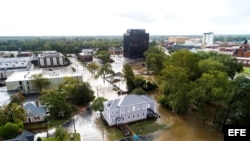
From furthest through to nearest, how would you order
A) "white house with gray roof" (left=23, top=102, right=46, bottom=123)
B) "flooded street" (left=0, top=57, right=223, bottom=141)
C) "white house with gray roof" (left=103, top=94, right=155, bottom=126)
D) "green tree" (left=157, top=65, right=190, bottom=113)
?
"white house with gray roof" (left=23, top=102, right=46, bottom=123)
"green tree" (left=157, top=65, right=190, bottom=113)
"white house with gray roof" (left=103, top=94, right=155, bottom=126)
"flooded street" (left=0, top=57, right=223, bottom=141)

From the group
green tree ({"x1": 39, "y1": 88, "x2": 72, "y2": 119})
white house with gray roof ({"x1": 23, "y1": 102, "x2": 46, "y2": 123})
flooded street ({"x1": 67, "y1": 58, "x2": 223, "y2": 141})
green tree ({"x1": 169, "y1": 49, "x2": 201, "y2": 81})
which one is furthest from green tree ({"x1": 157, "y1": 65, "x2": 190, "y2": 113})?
white house with gray roof ({"x1": 23, "y1": 102, "x2": 46, "y2": 123})

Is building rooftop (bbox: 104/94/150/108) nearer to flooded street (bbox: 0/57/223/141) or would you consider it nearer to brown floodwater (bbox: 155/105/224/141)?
flooded street (bbox: 0/57/223/141)

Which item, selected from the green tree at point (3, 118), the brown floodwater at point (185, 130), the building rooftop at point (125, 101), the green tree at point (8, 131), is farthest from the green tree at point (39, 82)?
the brown floodwater at point (185, 130)

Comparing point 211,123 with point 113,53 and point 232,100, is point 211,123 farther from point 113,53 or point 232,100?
point 113,53

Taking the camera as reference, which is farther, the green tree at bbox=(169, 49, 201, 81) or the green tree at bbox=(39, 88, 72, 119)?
the green tree at bbox=(169, 49, 201, 81)

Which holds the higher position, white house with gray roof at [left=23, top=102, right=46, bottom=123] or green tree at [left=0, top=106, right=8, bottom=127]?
green tree at [left=0, top=106, right=8, bottom=127]
